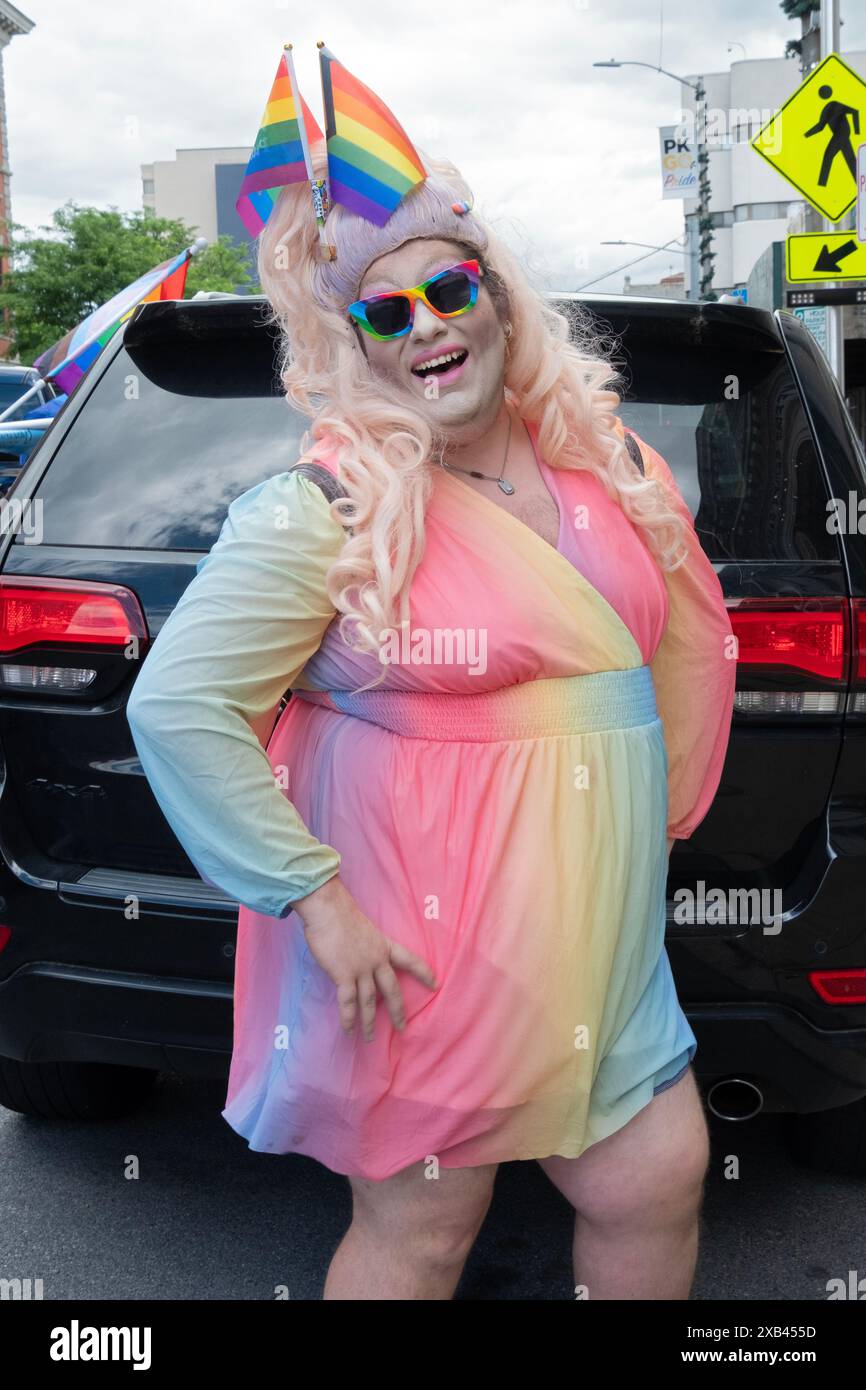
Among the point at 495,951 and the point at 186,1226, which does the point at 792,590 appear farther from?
the point at 186,1226

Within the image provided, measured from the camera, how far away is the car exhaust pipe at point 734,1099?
2.74 m

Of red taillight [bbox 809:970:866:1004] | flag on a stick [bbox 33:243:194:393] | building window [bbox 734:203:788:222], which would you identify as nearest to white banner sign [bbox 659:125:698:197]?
building window [bbox 734:203:788:222]

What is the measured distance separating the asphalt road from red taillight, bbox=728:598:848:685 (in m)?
1.24

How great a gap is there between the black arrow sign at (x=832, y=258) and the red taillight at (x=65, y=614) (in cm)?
732

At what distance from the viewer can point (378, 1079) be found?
1812mm

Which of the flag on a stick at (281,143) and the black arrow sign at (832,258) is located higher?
the black arrow sign at (832,258)

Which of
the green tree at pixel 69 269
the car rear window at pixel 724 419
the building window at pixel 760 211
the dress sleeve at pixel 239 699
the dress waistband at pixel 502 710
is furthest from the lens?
the building window at pixel 760 211

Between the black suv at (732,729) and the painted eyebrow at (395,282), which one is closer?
the painted eyebrow at (395,282)

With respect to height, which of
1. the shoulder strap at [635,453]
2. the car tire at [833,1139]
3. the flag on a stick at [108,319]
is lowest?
the car tire at [833,1139]

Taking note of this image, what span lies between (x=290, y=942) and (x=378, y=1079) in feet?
0.72

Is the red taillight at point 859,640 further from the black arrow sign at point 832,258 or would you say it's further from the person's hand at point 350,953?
the black arrow sign at point 832,258

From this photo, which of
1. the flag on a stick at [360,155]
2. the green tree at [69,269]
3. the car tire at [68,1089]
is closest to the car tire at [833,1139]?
the car tire at [68,1089]

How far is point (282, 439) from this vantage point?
2.84 m

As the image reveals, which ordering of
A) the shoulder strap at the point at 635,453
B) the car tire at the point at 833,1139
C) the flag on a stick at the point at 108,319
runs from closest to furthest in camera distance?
the shoulder strap at the point at 635,453, the car tire at the point at 833,1139, the flag on a stick at the point at 108,319
